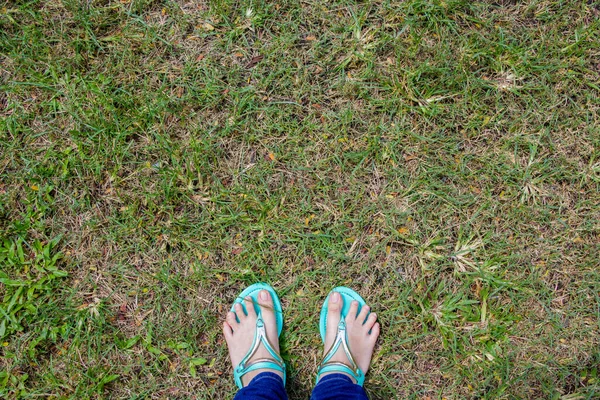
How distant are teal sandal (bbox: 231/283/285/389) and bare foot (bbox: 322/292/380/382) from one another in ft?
0.93

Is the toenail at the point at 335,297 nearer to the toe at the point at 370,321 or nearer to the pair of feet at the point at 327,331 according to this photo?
the pair of feet at the point at 327,331

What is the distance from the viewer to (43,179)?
100.0 inches

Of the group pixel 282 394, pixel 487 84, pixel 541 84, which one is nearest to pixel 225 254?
pixel 282 394

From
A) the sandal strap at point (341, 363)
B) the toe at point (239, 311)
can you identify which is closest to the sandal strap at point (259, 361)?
the toe at point (239, 311)

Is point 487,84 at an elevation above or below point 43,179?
above

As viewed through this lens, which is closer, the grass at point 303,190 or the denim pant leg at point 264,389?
the denim pant leg at point 264,389

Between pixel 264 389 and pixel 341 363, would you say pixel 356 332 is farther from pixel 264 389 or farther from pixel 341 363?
pixel 264 389

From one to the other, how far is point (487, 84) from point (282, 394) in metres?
2.16

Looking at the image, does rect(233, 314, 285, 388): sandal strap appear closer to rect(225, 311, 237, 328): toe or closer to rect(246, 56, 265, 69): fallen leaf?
rect(225, 311, 237, 328): toe

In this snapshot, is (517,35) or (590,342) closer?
(590,342)

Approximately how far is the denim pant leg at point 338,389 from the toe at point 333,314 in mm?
220

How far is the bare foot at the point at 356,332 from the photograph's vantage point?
2.43m

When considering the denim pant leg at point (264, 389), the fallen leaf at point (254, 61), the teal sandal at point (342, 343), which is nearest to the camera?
the denim pant leg at point (264, 389)

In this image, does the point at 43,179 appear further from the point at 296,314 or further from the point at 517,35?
the point at 517,35
